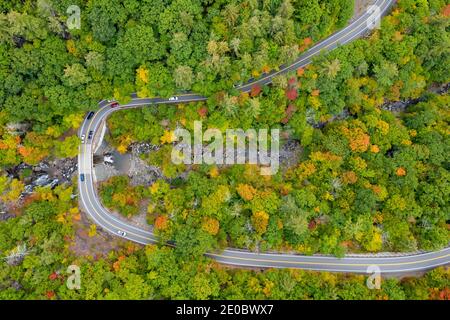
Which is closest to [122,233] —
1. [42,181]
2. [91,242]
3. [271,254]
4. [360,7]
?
[91,242]

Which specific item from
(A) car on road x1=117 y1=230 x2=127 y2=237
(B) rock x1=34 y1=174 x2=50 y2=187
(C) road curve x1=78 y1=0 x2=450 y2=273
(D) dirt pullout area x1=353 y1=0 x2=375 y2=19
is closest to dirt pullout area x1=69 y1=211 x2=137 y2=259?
(A) car on road x1=117 y1=230 x2=127 y2=237

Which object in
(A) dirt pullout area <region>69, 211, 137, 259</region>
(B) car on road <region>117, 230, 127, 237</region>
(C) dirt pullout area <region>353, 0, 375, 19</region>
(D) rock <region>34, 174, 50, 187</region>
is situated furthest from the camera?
(D) rock <region>34, 174, 50, 187</region>

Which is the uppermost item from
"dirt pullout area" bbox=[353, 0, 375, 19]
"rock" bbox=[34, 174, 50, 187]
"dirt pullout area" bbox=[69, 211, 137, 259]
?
"dirt pullout area" bbox=[353, 0, 375, 19]

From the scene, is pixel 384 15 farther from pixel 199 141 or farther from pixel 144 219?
pixel 144 219

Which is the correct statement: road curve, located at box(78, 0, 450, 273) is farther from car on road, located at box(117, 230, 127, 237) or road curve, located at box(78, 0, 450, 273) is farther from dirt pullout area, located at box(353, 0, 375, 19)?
dirt pullout area, located at box(353, 0, 375, 19)

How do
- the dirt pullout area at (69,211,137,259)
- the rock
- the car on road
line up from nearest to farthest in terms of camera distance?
the dirt pullout area at (69,211,137,259)
the car on road
the rock

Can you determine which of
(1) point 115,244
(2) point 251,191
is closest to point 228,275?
(2) point 251,191

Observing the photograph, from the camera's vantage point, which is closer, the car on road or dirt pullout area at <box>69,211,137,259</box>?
dirt pullout area at <box>69,211,137,259</box>

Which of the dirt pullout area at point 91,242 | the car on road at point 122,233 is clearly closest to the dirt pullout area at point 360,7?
the car on road at point 122,233

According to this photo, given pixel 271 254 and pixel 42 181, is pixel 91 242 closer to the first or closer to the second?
A: pixel 42 181
